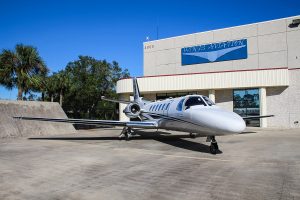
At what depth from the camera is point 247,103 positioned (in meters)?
29.8

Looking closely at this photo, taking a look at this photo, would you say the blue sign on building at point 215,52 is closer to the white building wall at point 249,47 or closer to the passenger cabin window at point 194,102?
the white building wall at point 249,47

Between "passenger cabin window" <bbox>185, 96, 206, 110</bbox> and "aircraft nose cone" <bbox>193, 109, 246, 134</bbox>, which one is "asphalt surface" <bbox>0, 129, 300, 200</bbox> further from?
"passenger cabin window" <bbox>185, 96, 206, 110</bbox>

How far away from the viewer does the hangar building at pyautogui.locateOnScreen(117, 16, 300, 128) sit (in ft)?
91.1

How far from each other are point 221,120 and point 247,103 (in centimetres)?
2153

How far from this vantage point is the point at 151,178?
696 cm

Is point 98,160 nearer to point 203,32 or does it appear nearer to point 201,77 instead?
point 201,77

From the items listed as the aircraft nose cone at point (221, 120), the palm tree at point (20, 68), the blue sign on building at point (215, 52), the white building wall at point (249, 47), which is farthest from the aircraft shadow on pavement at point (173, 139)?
the blue sign on building at point (215, 52)

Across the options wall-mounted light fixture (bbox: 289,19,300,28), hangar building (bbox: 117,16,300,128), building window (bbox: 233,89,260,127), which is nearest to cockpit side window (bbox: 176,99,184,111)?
hangar building (bbox: 117,16,300,128)

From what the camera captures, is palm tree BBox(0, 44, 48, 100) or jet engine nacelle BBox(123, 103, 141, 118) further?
palm tree BBox(0, 44, 48, 100)

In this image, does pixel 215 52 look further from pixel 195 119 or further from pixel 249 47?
pixel 195 119

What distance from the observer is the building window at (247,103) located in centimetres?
2925

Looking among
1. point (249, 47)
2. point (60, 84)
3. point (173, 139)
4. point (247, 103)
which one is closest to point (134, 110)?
point (173, 139)

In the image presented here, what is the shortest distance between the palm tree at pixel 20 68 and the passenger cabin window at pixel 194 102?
21064mm

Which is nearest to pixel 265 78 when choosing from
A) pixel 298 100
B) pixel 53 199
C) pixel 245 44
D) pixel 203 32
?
pixel 298 100
